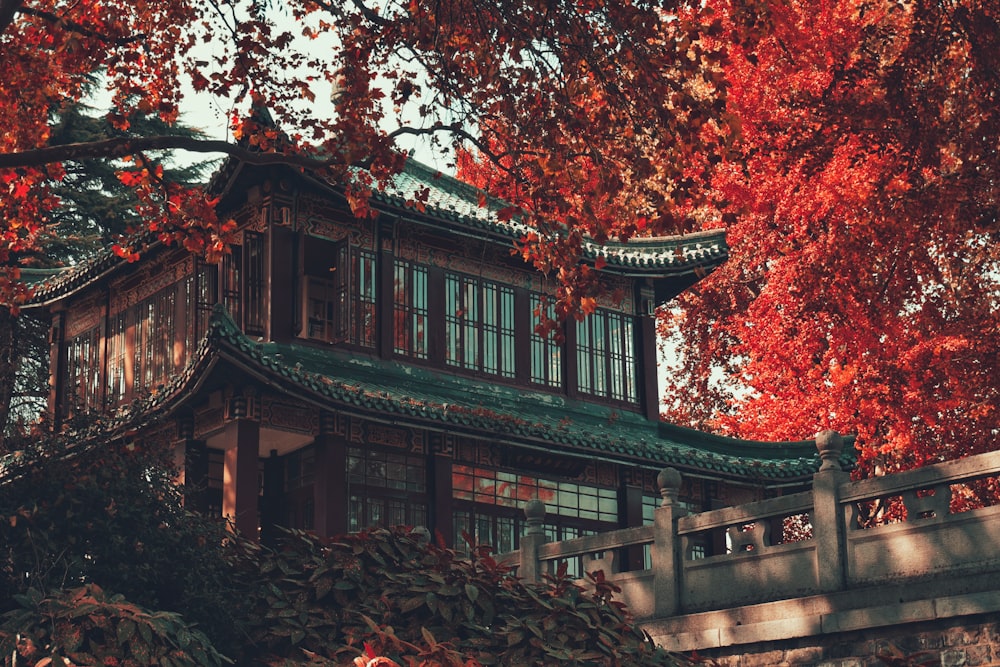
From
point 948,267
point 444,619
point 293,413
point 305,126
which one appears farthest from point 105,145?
point 948,267

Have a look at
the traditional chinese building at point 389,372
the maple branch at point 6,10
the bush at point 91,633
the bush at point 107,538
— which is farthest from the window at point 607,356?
the bush at point 91,633

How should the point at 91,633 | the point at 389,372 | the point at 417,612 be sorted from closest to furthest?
the point at 91,633, the point at 417,612, the point at 389,372

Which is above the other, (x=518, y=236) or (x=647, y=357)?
(x=518, y=236)

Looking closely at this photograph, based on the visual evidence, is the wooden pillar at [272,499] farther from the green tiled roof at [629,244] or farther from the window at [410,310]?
the green tiled roof at [629,244]

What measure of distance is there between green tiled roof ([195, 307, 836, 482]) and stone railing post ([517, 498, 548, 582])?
247 cm

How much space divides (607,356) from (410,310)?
12.4 feet

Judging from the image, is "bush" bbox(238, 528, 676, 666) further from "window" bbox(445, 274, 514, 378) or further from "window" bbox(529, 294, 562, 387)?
"window" bbox(529, 294, 562, 387)

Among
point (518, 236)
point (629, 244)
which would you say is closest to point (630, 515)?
point (629, 244)

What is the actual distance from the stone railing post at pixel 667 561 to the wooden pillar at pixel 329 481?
5.11 m

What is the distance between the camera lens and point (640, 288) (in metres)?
23.2

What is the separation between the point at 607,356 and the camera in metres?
22.5

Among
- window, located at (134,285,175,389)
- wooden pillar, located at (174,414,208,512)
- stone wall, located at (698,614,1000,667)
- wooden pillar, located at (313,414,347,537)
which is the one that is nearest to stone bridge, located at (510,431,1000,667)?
stone wall, located at (698,614,1000,667)

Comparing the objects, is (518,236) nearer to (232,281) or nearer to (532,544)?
(232,281)

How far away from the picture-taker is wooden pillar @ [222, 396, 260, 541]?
58.7ft
